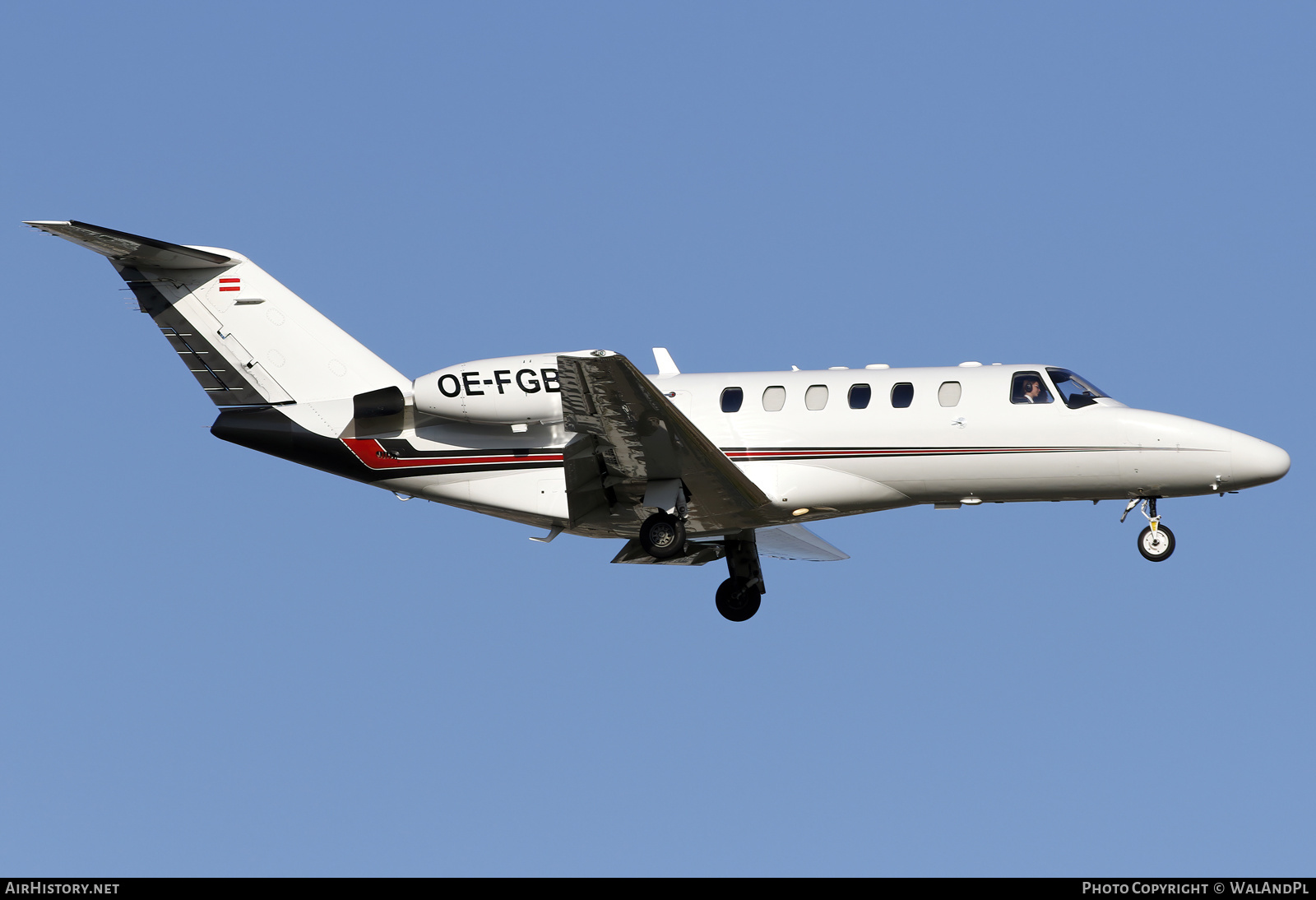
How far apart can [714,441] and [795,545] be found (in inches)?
160

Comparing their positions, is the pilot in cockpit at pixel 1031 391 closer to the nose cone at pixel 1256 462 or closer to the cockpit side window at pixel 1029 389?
the cockpit side window at pixel 1029 389

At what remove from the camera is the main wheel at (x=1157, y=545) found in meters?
19.3

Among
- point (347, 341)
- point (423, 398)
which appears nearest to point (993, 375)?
point (423, 398)

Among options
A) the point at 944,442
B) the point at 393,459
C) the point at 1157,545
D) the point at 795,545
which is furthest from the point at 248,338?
A: the point at 1157,545

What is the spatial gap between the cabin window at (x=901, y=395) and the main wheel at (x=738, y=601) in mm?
4293

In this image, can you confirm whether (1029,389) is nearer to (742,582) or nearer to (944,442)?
(944,442)

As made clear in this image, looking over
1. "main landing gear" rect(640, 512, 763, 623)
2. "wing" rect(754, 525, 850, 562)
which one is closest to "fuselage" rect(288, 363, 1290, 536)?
"main landing gear" rect(640, 512, 763, 623)

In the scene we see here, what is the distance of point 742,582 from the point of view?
22188 mm

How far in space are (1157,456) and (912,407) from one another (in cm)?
323

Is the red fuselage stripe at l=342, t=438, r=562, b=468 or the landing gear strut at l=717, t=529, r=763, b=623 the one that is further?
the landing gear strut at l=717, t=529, r=763, b=623

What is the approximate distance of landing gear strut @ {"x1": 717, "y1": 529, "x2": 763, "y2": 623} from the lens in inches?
873

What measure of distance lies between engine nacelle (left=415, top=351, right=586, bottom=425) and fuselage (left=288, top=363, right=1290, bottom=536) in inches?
17.7

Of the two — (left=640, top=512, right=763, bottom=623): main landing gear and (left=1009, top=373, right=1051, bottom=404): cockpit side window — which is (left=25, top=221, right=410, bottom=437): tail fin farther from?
(left=1009, top=373, right=1051, bottom=404): cockpit side window

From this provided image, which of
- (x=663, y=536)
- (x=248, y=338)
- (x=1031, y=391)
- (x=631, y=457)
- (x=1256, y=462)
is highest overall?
(x=248, y=338)
